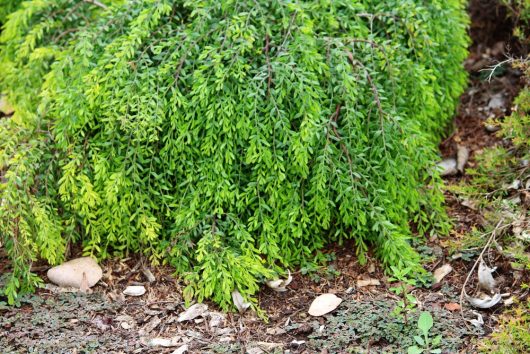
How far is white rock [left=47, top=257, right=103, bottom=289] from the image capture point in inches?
127

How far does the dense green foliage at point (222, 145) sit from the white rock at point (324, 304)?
9.6 inches

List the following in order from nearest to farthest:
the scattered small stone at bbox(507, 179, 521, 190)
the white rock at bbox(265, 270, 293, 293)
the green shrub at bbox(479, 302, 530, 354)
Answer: the green shrub at bbox(479, 302, 530, 354)
the white rock at bbox(265, 270, 293, 293)
the scattered small stone at bbox(507, 179, 521, 190)

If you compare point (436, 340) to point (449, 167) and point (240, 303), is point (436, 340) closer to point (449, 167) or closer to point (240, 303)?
point (240, 303)

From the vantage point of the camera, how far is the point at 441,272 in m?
3.25

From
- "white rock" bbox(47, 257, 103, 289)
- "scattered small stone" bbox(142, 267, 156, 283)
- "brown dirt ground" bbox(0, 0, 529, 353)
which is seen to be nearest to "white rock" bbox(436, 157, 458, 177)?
"brown dirt ground" bbox(0, 0, 529, 353)

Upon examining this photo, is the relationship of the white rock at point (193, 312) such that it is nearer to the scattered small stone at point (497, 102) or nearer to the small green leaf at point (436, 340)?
the small green leaf at point (436, 340)

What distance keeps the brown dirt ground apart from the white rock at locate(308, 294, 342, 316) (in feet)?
0.11

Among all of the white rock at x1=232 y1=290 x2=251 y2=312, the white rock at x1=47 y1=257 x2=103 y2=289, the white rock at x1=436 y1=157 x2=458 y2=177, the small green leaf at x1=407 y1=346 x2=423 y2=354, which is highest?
the white rock at x1=47 y1=257 x2=103 y2=289

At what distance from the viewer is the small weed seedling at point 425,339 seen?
8.96 ft

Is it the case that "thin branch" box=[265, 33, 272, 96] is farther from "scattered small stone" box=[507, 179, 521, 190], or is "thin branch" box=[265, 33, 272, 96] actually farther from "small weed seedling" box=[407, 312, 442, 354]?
"scattered small stone" box=[507, 179, 521, 190]

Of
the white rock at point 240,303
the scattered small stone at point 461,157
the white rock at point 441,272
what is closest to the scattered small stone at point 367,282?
the white rock at point 441,272

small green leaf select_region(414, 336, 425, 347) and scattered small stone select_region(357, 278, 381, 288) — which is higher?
small green leaf select_region(414, 336, 425, 347)

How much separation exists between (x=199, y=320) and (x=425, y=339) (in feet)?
3.31

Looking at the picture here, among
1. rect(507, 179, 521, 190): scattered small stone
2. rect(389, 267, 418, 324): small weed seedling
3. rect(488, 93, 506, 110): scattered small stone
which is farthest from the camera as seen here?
rect(488, 93, 506, 110): scattered small stone
